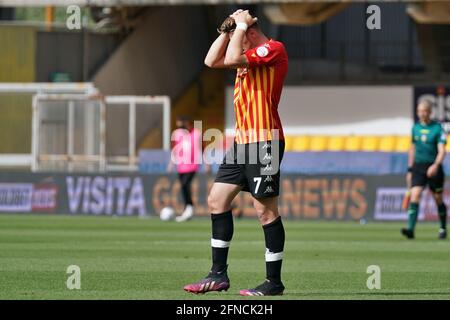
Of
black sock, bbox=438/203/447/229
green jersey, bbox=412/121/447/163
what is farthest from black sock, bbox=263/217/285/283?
black sock, bbox=438/203/447/229

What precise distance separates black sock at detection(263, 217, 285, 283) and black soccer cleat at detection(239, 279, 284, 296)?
7 centimetres

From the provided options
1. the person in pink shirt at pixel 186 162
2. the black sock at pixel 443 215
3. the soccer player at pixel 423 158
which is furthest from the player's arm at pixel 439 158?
the person in pink shirt at pixel 186 162

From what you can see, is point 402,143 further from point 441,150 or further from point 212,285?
point 212,285

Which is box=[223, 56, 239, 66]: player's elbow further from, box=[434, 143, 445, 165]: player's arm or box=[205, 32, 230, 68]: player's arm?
box=[434, 143, 445, 165]: player's arm

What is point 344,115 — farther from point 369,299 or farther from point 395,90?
point 369,299

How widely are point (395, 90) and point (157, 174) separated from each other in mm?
13358

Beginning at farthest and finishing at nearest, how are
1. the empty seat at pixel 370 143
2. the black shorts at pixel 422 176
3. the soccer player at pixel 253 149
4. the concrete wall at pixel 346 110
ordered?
1. the concrete wall at pixel 346 110
2. the empty seat at pixel 370 143
3. the black shorts at pixel 422 176
4. the soccer player at pixel 253 149

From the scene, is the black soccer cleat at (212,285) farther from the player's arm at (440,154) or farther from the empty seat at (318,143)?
the empty seat at (318,143)

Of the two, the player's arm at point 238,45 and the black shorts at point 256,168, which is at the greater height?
the player's arm at point 238,45

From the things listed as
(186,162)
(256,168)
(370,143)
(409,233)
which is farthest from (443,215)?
(370,143)

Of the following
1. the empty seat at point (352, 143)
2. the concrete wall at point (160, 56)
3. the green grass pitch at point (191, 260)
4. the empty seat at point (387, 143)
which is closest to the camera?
the green grass pitch at point (191, 260)

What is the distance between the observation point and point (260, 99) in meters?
10.7

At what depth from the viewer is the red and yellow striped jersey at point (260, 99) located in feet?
35.2

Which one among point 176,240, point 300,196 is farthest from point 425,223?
point 176,240
